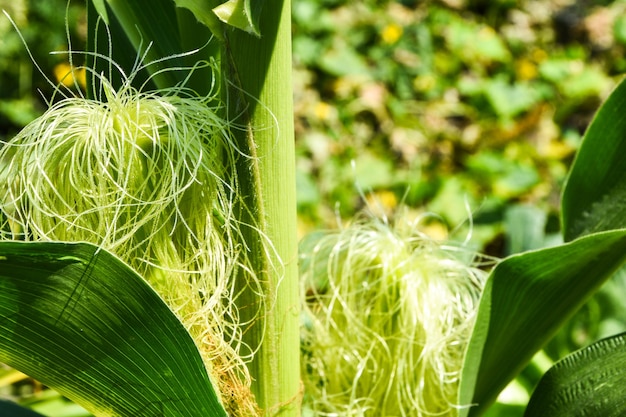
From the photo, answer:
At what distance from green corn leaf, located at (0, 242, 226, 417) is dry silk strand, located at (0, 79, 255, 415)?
6cm

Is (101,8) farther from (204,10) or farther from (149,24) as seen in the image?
(204,10)

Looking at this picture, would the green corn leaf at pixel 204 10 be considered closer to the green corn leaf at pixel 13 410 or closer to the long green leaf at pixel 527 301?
the long green leaf at pixel 527 301

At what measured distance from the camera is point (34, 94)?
223 cm

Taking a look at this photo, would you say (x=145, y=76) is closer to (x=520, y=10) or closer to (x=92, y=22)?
(x=92, y=22)

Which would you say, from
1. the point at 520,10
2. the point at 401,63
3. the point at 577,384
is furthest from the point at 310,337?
the point at 520,10

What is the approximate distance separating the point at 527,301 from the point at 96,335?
0.32m

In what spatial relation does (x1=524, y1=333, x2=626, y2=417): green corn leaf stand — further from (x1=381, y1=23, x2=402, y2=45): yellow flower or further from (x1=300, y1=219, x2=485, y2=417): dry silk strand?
(x1=381, y1=23, x2=402, y2=45): yellow flower

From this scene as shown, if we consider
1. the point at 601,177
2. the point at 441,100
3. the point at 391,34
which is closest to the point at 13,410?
the point at 601,177

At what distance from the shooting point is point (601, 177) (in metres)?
0.62

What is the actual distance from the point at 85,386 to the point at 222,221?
5.3 inches

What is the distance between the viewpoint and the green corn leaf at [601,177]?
0.59 metres

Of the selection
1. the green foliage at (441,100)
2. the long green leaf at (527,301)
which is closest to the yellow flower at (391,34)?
the green foliage at (441,100)

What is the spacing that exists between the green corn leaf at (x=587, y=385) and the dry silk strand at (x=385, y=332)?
0.09 meters

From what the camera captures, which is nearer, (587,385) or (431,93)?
(587,385)
